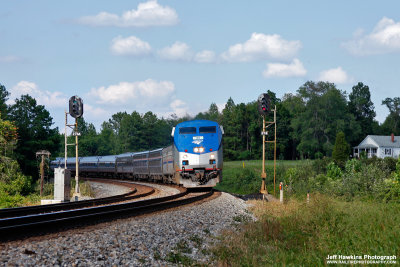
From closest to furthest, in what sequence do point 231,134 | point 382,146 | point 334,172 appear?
point 334,172 < point 382,146 < point 231,134

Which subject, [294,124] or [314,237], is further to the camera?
[294,124]

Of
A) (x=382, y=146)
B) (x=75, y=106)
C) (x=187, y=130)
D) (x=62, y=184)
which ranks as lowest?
(x=62, y=184)

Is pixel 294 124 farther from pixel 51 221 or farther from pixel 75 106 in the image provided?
pixel 51 221

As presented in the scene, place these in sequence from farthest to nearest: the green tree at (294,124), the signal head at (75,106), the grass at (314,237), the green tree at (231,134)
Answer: the green tree at (231,134), the green tree at (294,124), the signal head at (75,106), the grass at (314,237)

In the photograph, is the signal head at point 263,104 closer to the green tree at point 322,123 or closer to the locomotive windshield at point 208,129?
the locomotive windshield at point 208,129

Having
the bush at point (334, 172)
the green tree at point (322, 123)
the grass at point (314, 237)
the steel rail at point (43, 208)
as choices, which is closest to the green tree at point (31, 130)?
the steel rail at point (43, 208)

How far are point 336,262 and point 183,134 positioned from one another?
16.8 m

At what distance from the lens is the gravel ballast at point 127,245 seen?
727cm

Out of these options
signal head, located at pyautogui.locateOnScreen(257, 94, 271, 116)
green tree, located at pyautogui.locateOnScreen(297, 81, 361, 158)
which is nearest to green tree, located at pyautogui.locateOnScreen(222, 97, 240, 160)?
green tree, located at pyautogui.locateOnScreen(297, 81, 361, 158)

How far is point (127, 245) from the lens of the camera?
8.52 metres

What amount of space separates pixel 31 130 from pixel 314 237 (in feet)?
148

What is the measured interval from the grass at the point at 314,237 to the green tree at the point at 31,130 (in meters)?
38.9

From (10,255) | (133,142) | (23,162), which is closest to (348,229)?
(10,255)

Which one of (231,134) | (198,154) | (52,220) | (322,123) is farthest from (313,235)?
(231,134)
